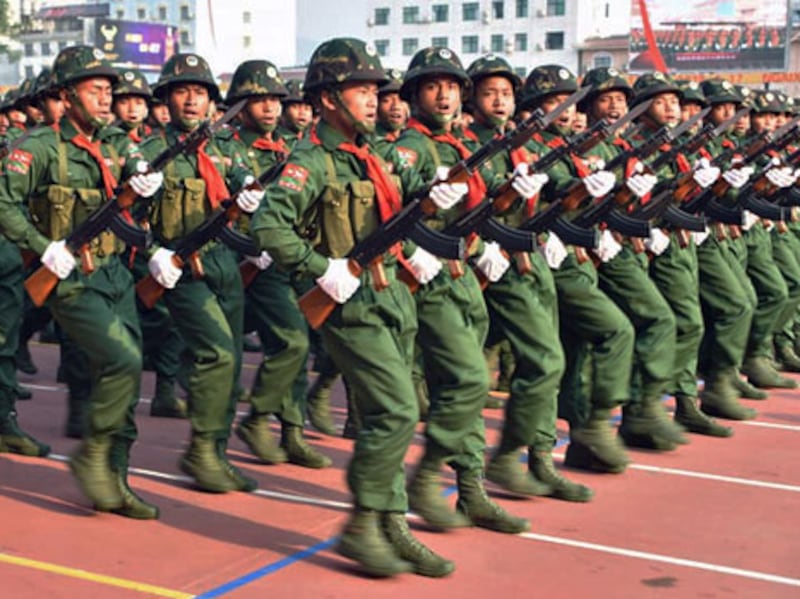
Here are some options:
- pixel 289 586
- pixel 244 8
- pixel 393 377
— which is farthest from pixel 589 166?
pixel 244 8

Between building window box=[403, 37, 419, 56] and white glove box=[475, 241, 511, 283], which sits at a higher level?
building window box=[403, 37, 419, 56]

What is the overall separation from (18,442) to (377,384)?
10.3ft

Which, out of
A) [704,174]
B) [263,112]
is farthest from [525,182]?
[704,174]

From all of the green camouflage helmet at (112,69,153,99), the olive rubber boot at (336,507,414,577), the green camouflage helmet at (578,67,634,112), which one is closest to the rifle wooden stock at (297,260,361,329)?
the olive rubber boot at (336,507,414,577)

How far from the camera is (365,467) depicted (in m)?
5.75

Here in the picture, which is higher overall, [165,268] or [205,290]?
[165,268]

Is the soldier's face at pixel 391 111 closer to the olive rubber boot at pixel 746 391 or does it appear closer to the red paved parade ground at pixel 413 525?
the red paved parade ground at pixel 413 525

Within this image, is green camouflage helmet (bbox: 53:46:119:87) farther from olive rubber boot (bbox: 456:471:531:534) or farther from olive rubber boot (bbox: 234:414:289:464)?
olive rubber boot (bbox: 456:471:531:534)

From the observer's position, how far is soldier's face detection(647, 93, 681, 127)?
9.26 m

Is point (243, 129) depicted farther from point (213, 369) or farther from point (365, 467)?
point (365, 467)

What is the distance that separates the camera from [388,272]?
19.6 feet

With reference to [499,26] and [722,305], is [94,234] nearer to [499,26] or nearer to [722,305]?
[722,305]

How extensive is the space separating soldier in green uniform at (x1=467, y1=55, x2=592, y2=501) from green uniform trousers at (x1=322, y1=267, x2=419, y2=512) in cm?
111

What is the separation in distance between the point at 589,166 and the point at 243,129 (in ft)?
7.27
